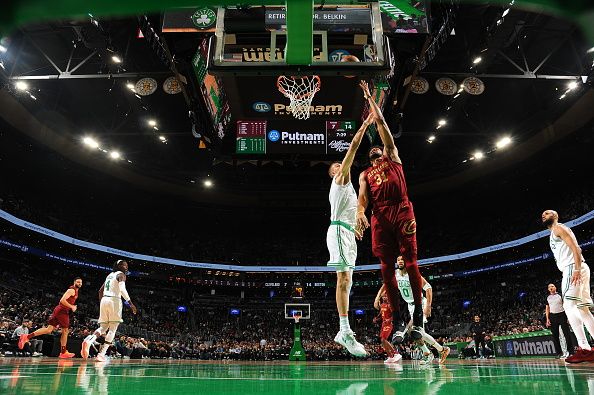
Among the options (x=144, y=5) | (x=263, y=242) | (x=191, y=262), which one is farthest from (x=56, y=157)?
(x=144, y=5)

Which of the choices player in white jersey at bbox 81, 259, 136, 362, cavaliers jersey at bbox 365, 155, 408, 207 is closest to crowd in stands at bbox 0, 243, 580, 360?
player in white jersey at bbox 81, 259, 136, 362

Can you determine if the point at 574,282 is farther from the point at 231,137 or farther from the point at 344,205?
the point at 231,137

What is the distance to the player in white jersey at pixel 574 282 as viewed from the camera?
5953mm

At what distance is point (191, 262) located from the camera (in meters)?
32.8

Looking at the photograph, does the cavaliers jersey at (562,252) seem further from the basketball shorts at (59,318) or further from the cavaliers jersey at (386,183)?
the basketball shorts at (59,318)

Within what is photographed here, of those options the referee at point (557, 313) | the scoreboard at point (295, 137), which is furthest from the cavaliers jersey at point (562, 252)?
the scoreboard at point (295, 137)

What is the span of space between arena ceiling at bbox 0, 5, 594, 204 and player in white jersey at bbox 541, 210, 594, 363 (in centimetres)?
500

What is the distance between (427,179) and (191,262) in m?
19.0

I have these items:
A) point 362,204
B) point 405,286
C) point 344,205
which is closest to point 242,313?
point 405,286

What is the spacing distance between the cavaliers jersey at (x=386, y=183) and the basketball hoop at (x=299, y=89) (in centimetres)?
541

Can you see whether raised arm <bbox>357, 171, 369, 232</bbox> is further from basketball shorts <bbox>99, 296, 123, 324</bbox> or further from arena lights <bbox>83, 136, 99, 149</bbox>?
arena lights <bbox>83, 136, 99, 149</bbox>

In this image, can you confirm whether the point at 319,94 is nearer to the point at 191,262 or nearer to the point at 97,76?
the point at 97,76

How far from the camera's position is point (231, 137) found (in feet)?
36.2

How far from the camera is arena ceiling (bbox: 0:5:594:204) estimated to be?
12.1m
